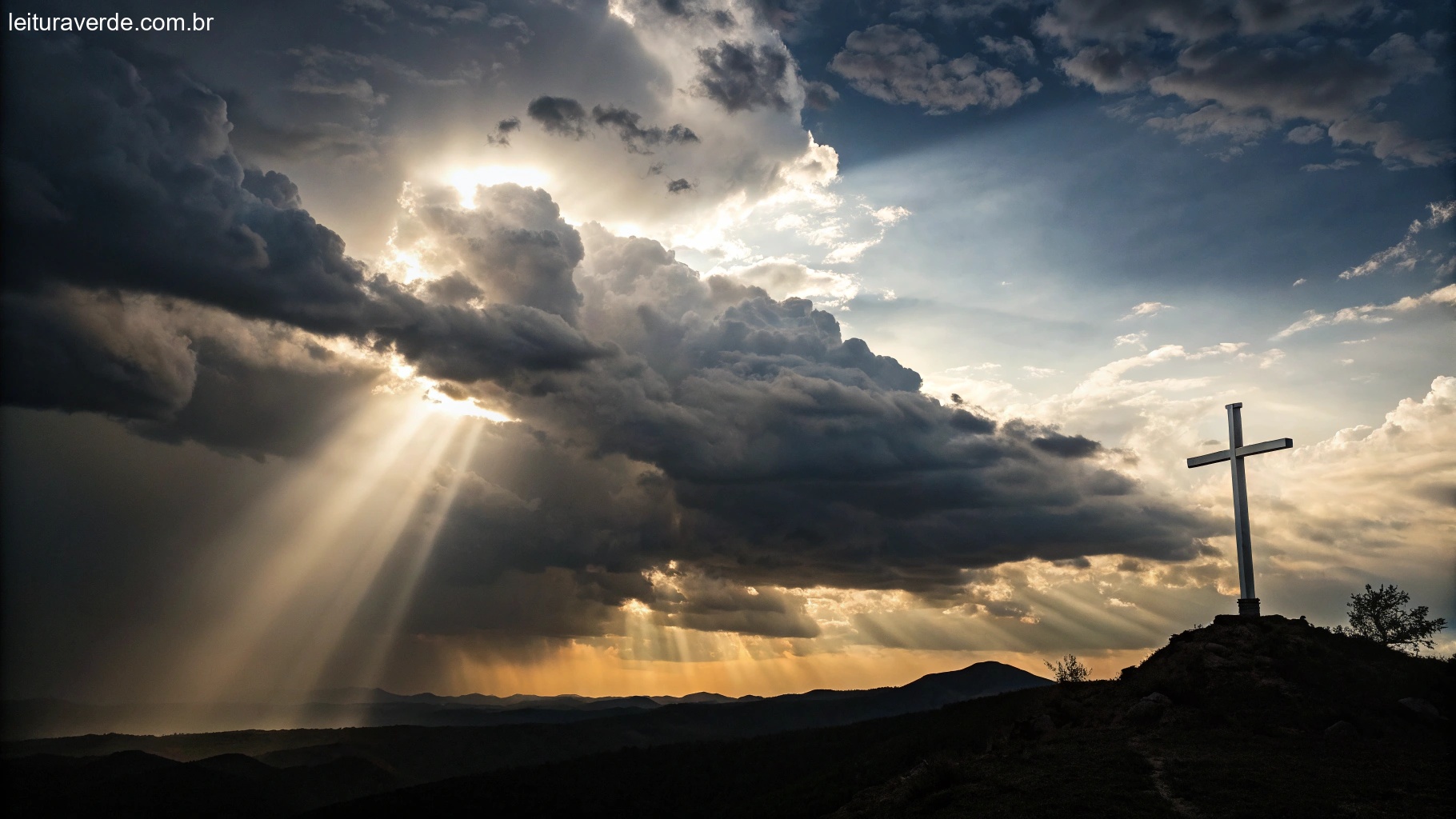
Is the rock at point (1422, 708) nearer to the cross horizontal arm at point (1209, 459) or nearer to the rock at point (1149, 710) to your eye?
the rock at point (1149, 710)

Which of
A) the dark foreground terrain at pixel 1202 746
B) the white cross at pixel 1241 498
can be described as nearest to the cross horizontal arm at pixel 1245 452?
the white cross at pixel 1241 498

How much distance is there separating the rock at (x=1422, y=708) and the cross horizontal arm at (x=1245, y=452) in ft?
42.4

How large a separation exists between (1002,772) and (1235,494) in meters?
23.4

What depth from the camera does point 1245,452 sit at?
47781mm

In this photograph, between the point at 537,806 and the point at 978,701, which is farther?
the point at 537,806

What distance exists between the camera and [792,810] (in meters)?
55.8

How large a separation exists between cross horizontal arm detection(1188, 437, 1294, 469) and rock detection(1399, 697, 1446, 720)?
12.9 m

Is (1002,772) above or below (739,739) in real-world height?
above

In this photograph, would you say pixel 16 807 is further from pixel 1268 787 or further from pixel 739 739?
pixel 1268 787

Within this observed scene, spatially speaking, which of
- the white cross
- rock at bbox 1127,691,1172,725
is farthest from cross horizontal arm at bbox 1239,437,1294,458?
rock at bbox 1127,691,1172,725

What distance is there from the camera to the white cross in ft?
156

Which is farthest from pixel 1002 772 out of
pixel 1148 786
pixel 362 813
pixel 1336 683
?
pixel 362 813

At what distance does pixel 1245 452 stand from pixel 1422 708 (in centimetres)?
1431

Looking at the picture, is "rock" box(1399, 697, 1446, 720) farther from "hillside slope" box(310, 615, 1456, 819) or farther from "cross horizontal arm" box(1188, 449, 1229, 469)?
"cross horizontal arm" box(1188, 449, 1229, 469)
